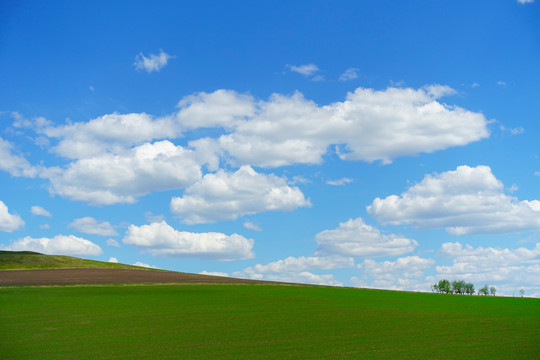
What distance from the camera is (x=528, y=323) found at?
101ft

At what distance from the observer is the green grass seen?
68.3ft

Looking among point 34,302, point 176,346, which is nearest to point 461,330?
point 176,346

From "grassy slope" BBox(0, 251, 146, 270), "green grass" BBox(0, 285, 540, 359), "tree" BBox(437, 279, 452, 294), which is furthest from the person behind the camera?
"tree" BBox(437, 279, 452, 294)

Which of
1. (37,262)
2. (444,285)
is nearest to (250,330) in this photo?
(37,262)

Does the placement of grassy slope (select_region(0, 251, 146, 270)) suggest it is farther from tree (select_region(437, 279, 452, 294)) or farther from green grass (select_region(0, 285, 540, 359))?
tree (select_region(437, 279, 452, 294))

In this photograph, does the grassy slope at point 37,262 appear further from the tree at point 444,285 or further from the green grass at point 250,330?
the tree at point 444,285

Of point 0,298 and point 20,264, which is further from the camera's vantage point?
point 20,264

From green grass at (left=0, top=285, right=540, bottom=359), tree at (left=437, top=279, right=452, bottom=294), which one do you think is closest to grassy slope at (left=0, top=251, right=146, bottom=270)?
green grass at (left=0, top=285, right=540, bottom=359)

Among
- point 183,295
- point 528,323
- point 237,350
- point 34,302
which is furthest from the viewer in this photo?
point 183,295

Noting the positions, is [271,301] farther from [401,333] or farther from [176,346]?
[176,346]

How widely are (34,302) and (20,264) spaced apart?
4885 cm

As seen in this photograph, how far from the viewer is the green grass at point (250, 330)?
68.3 ft

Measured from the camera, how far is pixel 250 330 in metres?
26.2

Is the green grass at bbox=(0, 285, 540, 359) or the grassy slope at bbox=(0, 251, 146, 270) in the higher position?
the grassy slope at bbox=(0, 251, 146, 270)
